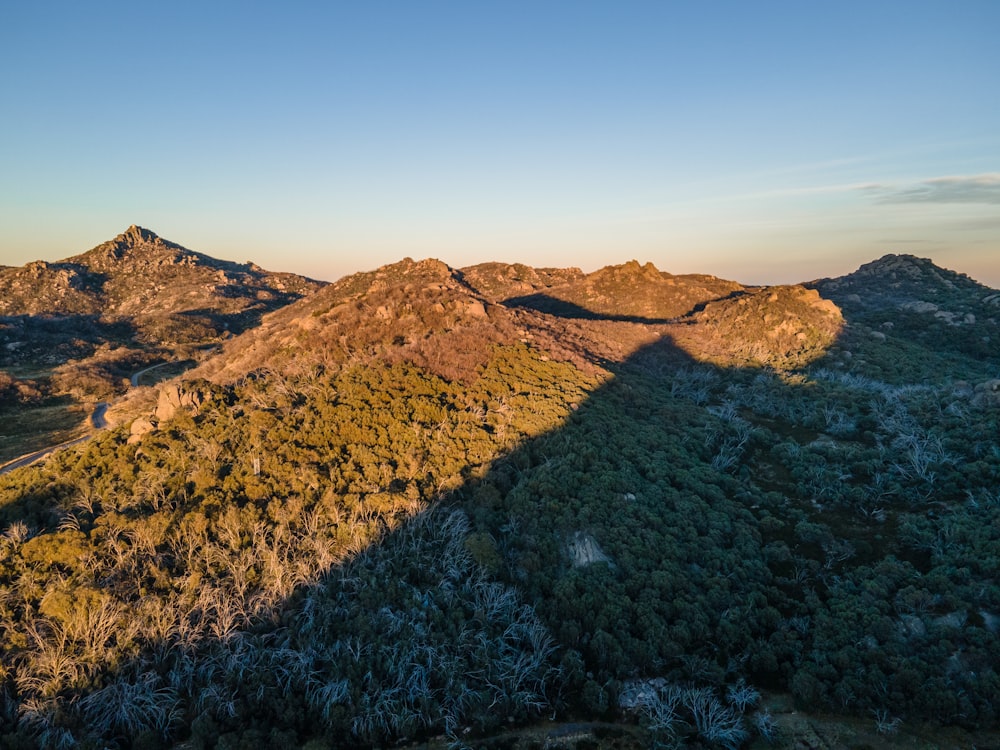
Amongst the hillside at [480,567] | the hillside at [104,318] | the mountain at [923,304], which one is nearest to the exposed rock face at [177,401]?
the hillside at [480,567]

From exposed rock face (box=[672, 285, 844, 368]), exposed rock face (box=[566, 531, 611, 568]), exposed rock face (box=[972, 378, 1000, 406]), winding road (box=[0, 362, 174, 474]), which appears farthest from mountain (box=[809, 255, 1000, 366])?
winding road (box=[0, 362, 174, 474])

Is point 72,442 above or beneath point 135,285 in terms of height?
beneath

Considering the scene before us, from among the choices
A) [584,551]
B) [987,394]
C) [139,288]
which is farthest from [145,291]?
[987,394]

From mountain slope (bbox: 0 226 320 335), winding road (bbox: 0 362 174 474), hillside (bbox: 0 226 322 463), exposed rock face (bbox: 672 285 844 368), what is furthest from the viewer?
mountain slope (bbox: 0 226 320 335)

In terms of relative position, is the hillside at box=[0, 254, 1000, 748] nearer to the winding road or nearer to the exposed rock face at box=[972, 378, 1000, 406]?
the exposed rock face at box=[972, 378, 1000, 406]

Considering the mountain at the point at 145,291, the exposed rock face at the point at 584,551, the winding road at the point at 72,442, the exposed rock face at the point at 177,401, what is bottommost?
the exposed rock face at the point at 584,551

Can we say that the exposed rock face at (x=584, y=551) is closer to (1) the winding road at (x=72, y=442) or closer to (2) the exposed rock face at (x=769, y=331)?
(1) the winding road at (x=72, y=442)

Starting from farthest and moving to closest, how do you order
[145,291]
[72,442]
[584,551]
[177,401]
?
1. [145,291]
2. [72,442]
3. [177,401]
4. [584,551]

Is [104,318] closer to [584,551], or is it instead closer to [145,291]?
[145,291]
